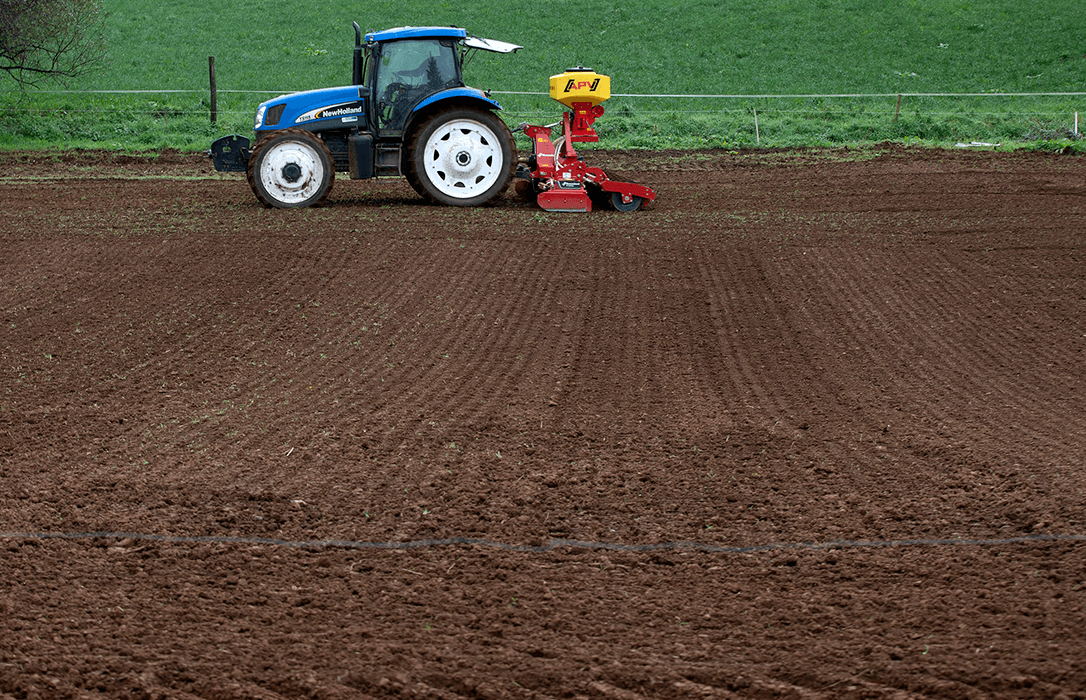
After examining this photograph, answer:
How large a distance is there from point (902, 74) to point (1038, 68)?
3.94 meters

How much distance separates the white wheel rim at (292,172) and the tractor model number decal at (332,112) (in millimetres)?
414

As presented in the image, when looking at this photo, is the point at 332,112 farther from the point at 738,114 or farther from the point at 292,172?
the point at 738,114

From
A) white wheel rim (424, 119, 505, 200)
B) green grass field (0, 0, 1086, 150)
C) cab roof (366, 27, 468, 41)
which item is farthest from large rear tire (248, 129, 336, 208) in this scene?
green grass field (0, 0, 1086, 150)

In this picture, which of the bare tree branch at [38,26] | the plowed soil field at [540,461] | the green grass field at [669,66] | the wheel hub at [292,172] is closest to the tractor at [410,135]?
the wheel hub at [292,172]

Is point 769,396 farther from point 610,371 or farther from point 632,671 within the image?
point 632,671

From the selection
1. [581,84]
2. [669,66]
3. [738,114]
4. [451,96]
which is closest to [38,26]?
[451,96]

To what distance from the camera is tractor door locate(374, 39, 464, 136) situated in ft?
39.4

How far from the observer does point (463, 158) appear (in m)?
12.3

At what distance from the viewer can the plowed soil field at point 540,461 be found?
11.7ft

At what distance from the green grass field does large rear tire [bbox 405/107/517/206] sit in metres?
6.94

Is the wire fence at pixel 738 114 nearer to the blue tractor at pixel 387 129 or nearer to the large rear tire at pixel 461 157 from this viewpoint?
the large rear tire at pixel 461 157

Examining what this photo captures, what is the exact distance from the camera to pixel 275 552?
4352 millimetres

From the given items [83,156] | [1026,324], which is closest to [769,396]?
[1026,324]

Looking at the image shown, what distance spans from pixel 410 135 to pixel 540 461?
768 cm
